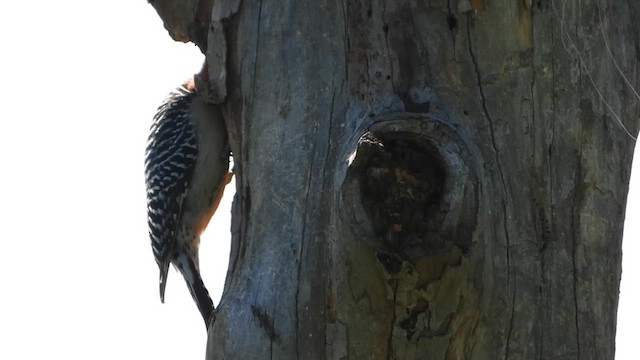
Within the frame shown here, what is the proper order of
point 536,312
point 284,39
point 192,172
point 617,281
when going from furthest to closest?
point 192,172 → point 284,39 → point 617,281 → point 536,312

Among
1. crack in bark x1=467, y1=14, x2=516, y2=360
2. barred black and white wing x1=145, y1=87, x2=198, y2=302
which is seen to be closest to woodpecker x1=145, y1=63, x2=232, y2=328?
barred black and white wing x1=145, y1=87, x2=198, y2=302

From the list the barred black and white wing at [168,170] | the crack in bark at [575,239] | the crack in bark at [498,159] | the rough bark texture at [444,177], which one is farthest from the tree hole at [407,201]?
the barred black and white wing at [168,170]

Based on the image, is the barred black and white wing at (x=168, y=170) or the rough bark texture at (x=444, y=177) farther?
the barred black and white wing at (x=168, y=170)

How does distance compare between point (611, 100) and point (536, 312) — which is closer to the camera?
point (536, 312)

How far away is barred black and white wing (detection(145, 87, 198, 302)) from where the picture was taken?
720 centimetres

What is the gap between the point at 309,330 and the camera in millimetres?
3604

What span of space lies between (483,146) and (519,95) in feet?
0.83

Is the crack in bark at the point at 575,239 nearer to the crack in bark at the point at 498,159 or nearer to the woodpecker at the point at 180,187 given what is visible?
the crack in bark at the point at 498,159

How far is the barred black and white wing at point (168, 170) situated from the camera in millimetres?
7195

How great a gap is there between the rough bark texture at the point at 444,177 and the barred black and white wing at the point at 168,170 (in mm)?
3173

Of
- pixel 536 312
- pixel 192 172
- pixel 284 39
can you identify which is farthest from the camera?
pixel 192 172

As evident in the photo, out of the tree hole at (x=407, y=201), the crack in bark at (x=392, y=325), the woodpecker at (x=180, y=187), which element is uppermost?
the woodpecker at (x=180, y=187)

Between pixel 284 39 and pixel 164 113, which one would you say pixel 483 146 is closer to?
pixel 284 39

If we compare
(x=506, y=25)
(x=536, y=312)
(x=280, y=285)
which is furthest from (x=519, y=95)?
(x=280, y=285)
